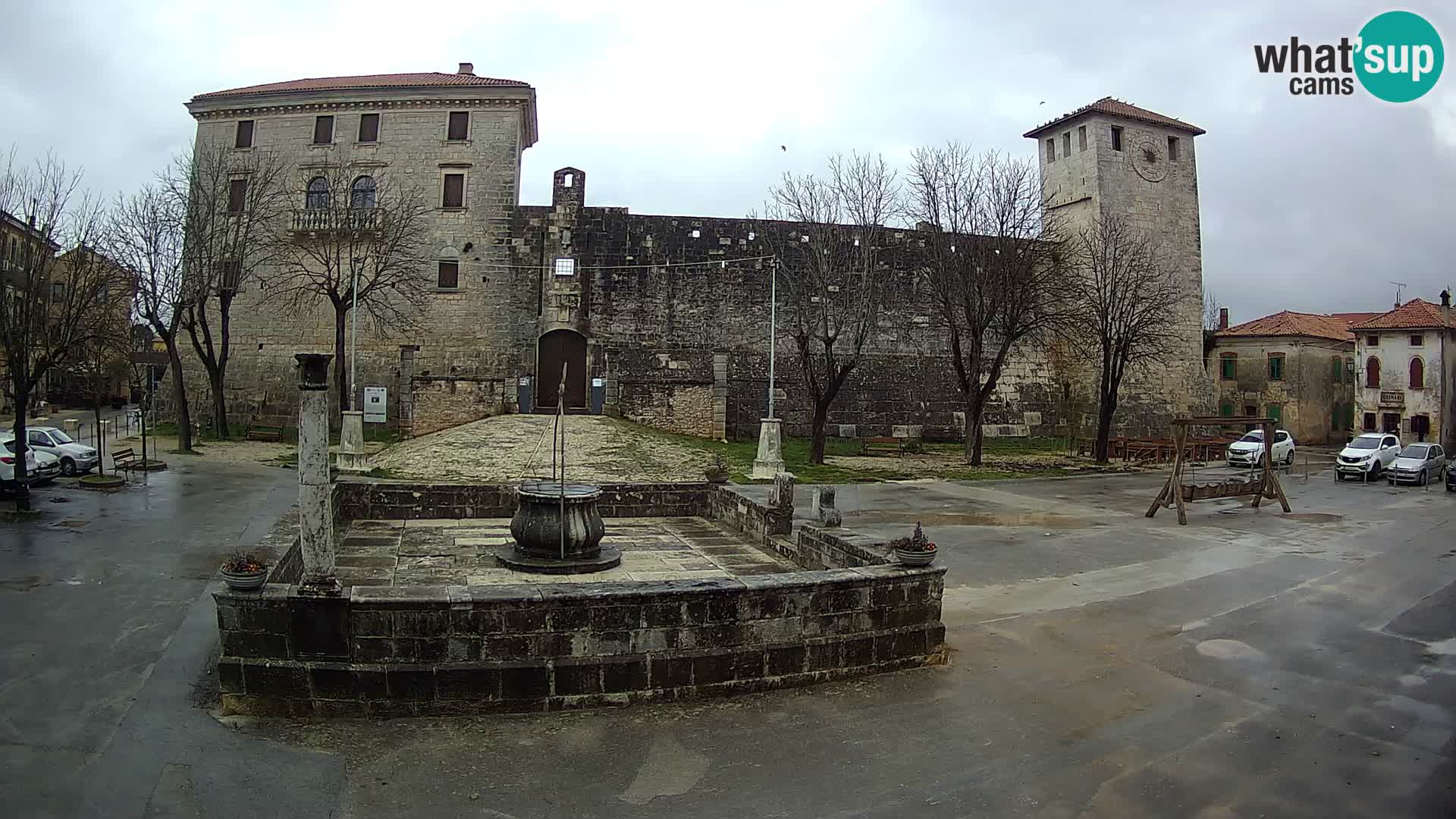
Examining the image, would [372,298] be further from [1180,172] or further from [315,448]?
[1180,172]

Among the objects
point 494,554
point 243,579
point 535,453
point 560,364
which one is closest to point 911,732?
point 243,579

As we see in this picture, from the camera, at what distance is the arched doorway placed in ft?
98.0

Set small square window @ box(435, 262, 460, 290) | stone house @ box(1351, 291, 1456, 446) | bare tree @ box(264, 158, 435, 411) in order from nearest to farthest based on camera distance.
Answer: bare tree @ box(264, 158, 435, 411) → small square window @ box(435, 262, 460, 290) → stone house @ box(1351, 291, 1456, 446)

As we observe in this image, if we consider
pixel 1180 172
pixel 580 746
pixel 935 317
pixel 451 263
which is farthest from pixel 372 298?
pixel 1180 172

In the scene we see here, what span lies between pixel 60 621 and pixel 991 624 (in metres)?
8.32

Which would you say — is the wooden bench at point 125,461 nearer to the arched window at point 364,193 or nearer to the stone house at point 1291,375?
the arched window at point 364,193

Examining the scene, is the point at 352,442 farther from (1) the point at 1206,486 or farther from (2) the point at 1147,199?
(2) the point at 1147,199

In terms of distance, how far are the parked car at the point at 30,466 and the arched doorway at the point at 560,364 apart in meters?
14.5

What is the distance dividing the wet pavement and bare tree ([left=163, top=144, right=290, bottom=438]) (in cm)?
1948

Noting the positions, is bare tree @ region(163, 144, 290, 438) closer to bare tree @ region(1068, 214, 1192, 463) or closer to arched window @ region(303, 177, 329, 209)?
arched window @ region(303, 177, 329, 209)

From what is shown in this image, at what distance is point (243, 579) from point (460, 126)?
28190 mm

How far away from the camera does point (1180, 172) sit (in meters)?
34.4

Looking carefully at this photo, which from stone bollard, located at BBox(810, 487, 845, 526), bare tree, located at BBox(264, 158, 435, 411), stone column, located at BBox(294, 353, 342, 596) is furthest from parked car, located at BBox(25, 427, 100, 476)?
stone bollard, located at BBox(810, 487, 845, 526)

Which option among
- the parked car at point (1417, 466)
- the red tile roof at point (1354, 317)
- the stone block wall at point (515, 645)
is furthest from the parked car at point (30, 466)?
the red tile roof at point (1354, 317)
